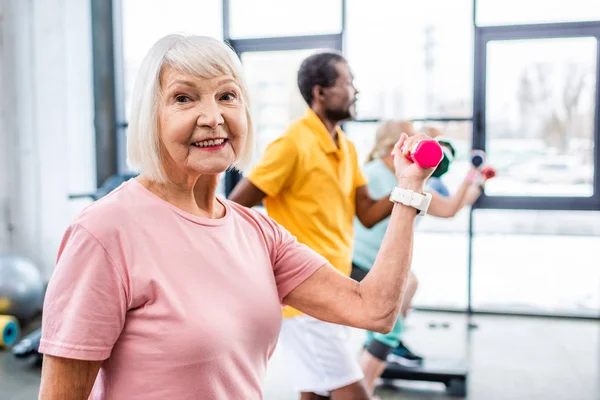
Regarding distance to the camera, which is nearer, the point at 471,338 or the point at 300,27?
the point at 471,338

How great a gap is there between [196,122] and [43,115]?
414 centimetres

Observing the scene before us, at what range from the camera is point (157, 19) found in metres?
4.75

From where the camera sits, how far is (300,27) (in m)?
4.39

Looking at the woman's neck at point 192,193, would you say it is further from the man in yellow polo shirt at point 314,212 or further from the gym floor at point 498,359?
the gym floor at point 498,359

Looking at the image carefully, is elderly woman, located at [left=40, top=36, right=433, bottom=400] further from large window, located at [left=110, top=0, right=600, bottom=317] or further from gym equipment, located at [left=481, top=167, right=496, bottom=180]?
large window, located at [left=110, top=0, right=600, bottom=317]

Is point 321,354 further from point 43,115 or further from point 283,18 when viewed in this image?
point 43,115

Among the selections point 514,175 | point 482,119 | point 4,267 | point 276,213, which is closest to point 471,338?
point 514,175

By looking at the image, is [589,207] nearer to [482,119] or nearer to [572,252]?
[572,252]

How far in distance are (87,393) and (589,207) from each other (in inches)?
154

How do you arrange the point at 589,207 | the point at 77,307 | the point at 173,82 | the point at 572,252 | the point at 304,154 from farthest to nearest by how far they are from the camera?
the point at 572,252, the point at 589,207, the point at 304,154, the point at 173,82, the point at 77,307

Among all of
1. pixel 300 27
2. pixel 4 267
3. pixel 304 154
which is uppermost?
pixel 300 27

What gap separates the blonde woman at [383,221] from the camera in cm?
254

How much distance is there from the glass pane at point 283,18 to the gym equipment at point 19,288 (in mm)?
2241

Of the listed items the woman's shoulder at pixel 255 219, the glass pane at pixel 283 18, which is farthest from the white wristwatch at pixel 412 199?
the glass pane at pixel 283 18
